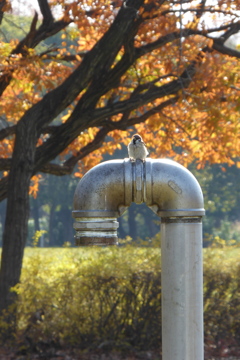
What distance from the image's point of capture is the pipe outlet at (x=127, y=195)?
329cm

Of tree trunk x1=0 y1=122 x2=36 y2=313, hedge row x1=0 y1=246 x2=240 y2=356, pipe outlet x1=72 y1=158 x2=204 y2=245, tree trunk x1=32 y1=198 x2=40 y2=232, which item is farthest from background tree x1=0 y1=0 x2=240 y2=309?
tree trunk x1=32 y1=198 x2=40 y2=232

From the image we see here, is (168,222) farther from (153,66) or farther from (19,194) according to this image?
(153,66)

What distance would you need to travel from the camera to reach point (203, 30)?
325 inches

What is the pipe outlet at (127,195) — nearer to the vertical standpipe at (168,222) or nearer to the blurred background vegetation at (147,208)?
the vertical standpipe at (168,222)

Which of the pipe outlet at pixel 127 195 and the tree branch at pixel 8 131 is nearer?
the pipe outlet at pixel 127 195

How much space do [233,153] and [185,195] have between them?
7.49 m

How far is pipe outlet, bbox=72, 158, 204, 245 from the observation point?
3.29 m

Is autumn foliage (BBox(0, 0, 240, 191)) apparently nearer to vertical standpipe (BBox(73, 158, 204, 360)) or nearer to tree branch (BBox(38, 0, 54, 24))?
tree branch (BBox(38, 0, 54, 24))

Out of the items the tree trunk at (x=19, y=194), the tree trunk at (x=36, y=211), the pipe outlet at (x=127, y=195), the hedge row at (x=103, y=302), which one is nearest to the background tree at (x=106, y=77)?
the tree trunk at (x=19, y=194)

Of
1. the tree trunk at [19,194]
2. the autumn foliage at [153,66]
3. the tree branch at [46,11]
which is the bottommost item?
the tree trunk at [19,194]

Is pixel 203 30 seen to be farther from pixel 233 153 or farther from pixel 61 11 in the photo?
pixel 233 153

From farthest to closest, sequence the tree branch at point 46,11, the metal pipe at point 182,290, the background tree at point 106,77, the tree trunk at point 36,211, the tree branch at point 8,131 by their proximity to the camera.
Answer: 1. the tree trunk at point 36,211
2. the tree branch at point 8,131
3. the tree branch at point 46,11
4. the background tree at point 106,77
5. the metal pipe at point 182,290

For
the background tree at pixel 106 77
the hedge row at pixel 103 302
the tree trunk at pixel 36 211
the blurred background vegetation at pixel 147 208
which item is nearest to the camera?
the hedge row at pixel 103 302

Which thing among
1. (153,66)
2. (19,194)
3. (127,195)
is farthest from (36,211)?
(127,195)
